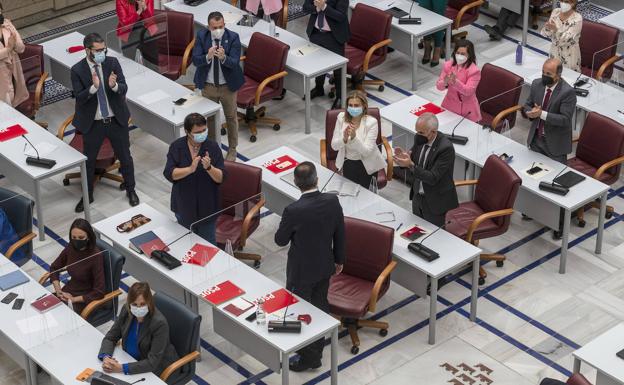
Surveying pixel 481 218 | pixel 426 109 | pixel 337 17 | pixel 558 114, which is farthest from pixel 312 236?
pixel 337 17

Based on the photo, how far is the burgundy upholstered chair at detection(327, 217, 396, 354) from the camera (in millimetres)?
11164

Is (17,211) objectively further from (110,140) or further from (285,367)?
(285,367)

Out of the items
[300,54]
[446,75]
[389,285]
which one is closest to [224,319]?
[389,285]

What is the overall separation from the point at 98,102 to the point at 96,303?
2.74 m

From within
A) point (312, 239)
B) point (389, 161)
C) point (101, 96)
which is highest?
point (101, 96)

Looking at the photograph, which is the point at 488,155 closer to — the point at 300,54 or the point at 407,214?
the point at 407,214

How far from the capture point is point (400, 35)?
15648mm

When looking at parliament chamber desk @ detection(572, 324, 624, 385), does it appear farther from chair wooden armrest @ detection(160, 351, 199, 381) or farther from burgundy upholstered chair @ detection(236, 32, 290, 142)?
burgundy upholstered chair @ detection(236, 32, 290, 142)

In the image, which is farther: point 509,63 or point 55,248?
point 509,63

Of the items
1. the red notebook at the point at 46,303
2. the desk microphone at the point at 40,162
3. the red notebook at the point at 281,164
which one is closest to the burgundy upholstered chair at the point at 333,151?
the red notebook at the point at 281,164

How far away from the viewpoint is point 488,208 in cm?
1234

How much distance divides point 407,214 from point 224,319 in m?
2.15

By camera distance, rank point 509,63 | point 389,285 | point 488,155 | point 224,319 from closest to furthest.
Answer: point 224,319 < point 389,285 < point 488,155 < point 509,63

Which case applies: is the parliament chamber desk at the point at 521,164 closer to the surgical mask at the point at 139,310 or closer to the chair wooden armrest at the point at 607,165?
the chair wooden armrest at the point at 607,165
